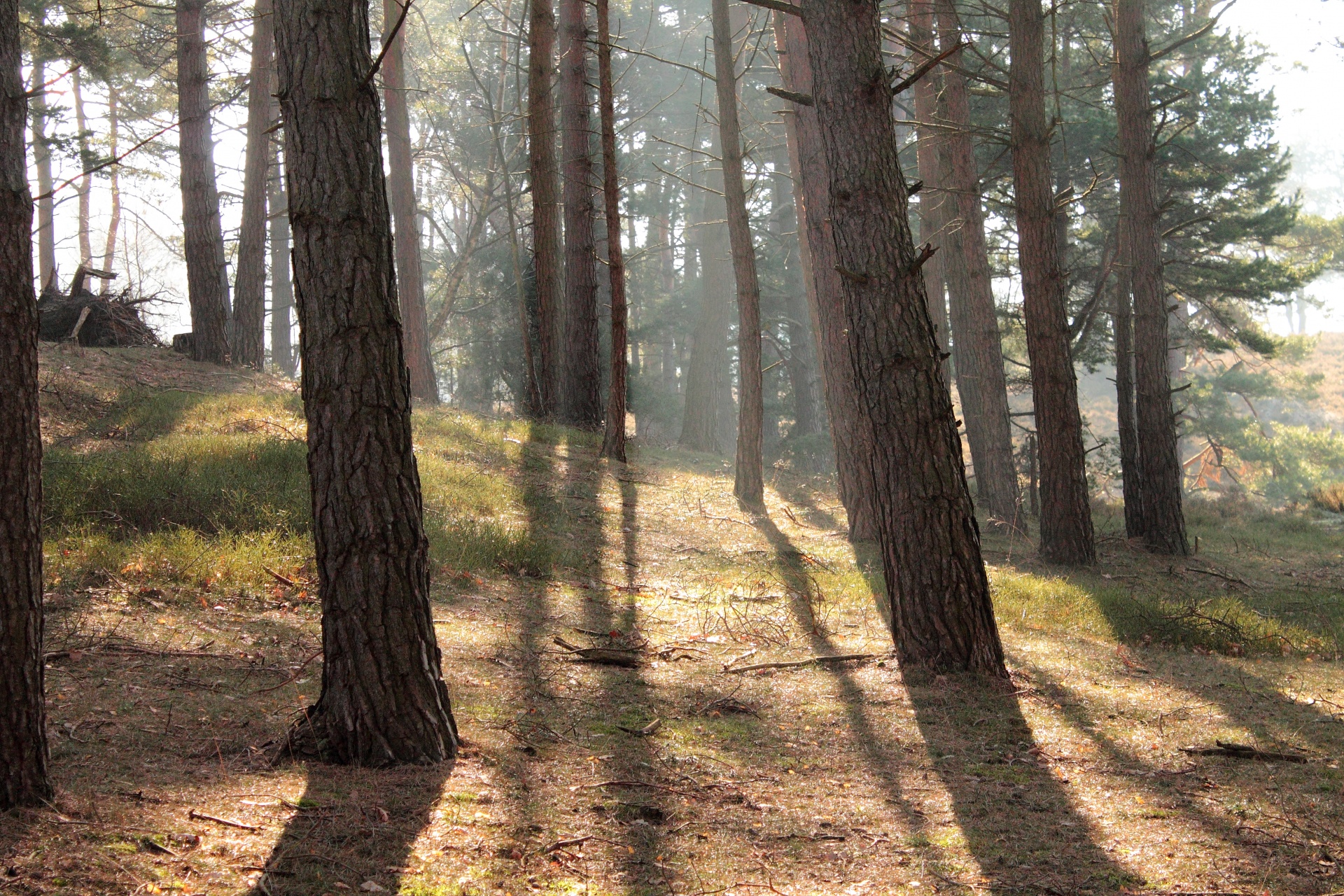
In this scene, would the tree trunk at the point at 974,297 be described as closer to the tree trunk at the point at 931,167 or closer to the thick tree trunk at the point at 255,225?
the tree trunk at the point at 931,167

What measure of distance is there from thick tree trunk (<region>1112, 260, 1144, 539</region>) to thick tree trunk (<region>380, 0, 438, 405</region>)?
11.8 metres

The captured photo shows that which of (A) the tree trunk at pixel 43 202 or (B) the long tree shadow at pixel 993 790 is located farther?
(A) the tree trunk at pixel 43 202

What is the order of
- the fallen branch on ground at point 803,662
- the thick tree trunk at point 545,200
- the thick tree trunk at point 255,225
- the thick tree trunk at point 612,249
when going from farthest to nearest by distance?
the thick tree trunk at point 255,225
the thick tree trunk at point 545,200
the thick tree trunk at point 612,249
the fallen branch on ground at point 803,662

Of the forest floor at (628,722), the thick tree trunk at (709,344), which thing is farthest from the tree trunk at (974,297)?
the thick tree trunk at (709,344)

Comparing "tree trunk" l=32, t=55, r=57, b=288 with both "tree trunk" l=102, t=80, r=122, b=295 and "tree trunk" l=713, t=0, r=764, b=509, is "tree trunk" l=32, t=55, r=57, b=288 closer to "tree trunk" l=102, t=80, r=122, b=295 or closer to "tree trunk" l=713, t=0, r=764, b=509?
"tree trunk" l=102, t=80, r=122, b=295

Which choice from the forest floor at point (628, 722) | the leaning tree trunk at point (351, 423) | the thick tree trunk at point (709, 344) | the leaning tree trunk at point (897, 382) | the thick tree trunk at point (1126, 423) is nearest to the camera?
the forest floor at point (628, 722)

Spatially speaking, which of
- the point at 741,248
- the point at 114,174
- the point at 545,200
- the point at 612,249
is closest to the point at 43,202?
the point at 114,174

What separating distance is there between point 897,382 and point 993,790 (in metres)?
2.46

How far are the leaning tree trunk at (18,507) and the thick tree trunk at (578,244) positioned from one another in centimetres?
1217

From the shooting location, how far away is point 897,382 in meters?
5.58

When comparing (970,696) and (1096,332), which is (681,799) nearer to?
(970,696)

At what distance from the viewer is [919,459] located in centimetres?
556

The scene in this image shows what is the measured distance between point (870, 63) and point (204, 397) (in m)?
9.03

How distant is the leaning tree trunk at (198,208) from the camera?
13609mm
